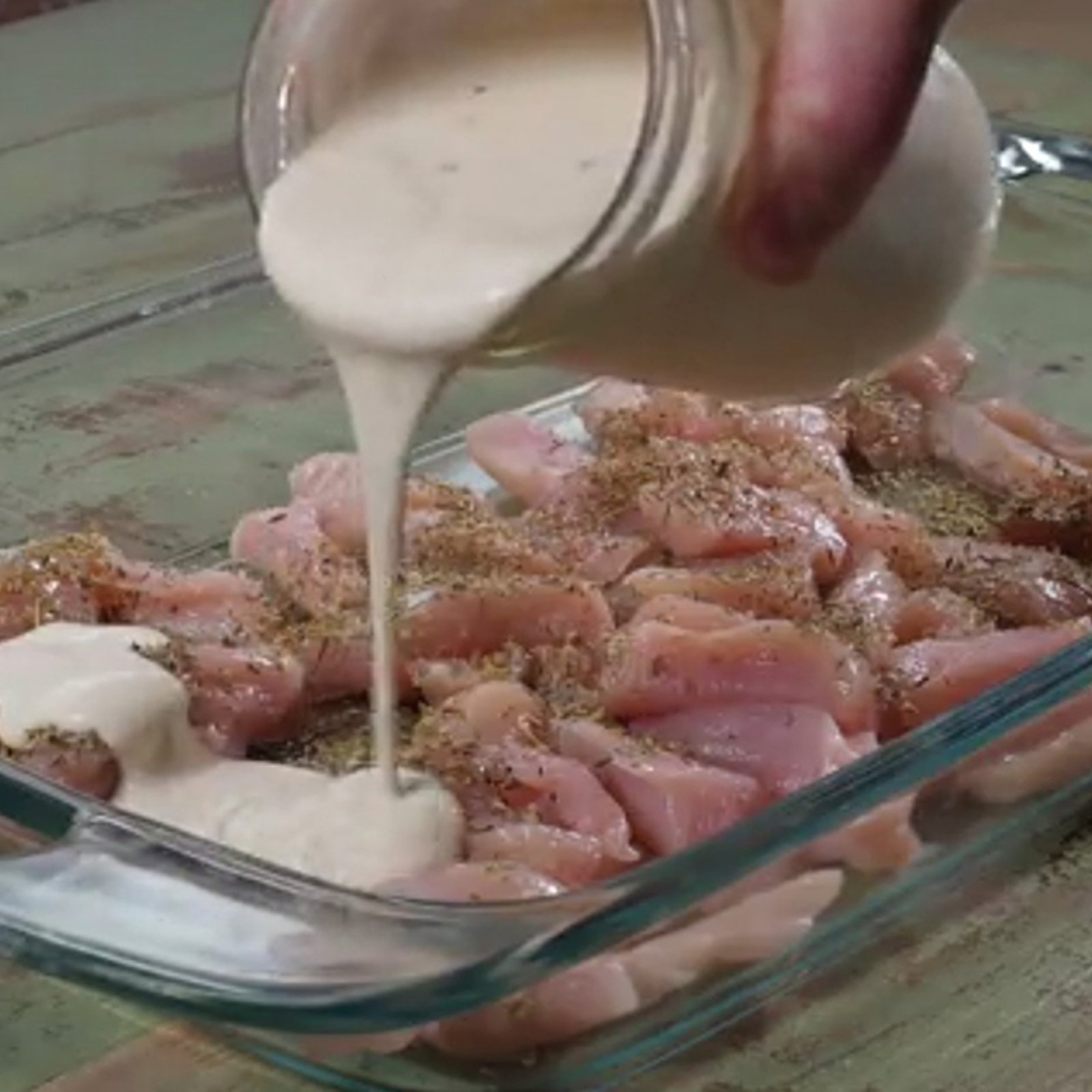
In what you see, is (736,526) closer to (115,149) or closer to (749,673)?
(749,673)

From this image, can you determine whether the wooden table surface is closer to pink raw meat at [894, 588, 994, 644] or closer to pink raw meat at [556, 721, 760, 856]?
pink raw meat at [556, 721, 760, 856]

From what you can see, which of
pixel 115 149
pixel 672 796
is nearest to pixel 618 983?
pixel 672 796

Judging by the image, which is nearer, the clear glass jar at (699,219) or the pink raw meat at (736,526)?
the clear glass jar at (699,219)

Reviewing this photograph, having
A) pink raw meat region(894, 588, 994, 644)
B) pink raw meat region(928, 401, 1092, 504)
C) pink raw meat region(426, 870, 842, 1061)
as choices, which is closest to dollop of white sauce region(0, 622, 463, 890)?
pink raw meat region(426, 870, 842, 1061)

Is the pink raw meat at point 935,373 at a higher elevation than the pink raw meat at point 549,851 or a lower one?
lower

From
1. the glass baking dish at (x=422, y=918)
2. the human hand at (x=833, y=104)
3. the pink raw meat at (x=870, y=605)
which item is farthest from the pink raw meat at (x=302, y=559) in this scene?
the human hand at (x=833, y=104)

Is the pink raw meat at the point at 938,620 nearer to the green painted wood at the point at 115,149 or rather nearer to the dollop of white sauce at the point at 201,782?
the dollop of white sauce at the point at 201,782
